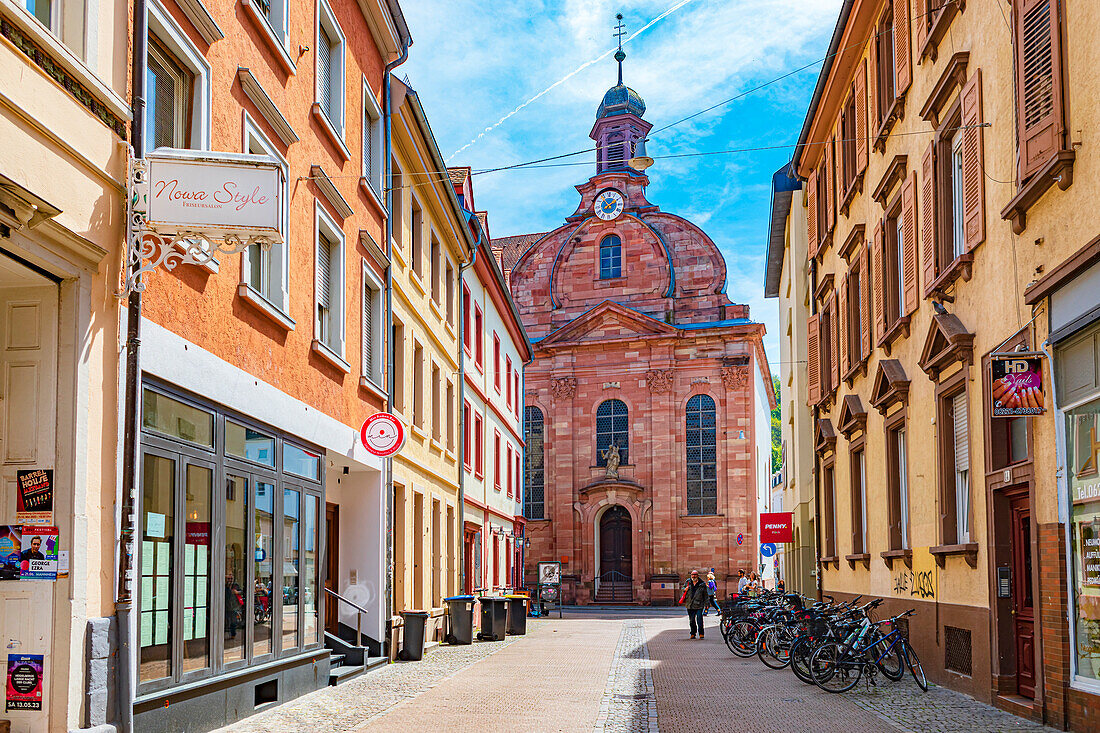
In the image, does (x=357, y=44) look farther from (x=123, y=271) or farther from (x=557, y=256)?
(x=557, y=256)

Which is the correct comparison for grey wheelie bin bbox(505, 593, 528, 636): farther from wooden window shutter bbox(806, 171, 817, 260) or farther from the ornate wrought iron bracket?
the ornate wrought iron bracket

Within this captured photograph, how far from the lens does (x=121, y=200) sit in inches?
345

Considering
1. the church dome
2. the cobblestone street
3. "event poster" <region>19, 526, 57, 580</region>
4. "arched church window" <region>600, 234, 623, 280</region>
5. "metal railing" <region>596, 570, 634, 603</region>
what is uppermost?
the church dome

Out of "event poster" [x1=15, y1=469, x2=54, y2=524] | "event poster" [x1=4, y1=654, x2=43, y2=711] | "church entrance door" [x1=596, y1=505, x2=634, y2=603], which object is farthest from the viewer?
"church entrance door" [x1=596, y1=505, x2=634, y2=603]

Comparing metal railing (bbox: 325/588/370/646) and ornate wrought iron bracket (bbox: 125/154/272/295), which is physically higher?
ornate wrought iron bracket (bbox: 125/154/272/295)

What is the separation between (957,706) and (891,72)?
973cm

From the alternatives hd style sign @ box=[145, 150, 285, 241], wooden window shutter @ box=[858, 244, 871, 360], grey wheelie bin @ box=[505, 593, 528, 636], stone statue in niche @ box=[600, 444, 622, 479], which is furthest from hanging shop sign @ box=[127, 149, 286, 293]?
stone statue in niche @ box=[600, 444, 622, 479]

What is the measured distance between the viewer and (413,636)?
1861 cm

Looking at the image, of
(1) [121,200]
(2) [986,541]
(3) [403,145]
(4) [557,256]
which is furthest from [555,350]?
(1) [121,200]

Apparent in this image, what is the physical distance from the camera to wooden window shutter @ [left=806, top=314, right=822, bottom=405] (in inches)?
1003

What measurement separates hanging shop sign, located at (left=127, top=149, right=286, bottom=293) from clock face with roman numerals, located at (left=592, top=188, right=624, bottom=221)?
47.8 metres

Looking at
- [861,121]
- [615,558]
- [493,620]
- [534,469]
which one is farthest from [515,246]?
[861,121]

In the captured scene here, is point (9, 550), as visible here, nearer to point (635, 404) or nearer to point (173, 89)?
point (173, 89)

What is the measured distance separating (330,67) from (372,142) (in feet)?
8.13
